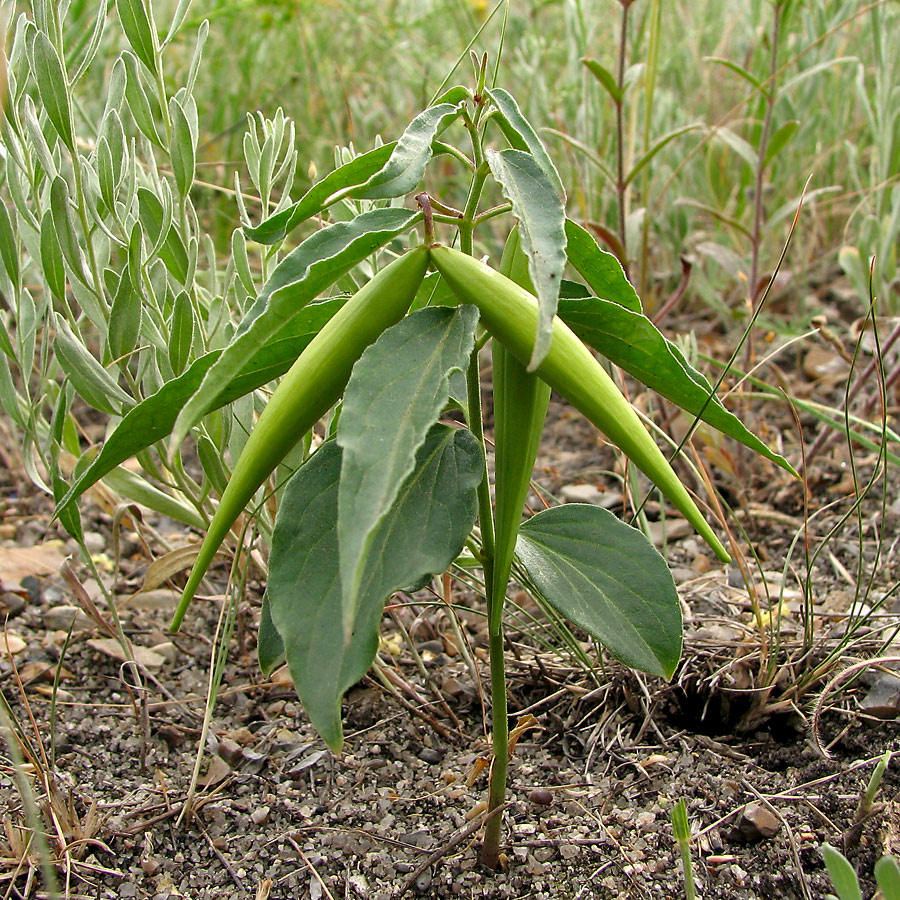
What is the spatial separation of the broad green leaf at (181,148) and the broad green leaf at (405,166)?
406 millimetres

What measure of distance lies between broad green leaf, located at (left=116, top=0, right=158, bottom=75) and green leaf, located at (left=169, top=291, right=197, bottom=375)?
0.25 m

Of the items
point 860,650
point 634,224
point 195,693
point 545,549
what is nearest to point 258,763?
point 195,693

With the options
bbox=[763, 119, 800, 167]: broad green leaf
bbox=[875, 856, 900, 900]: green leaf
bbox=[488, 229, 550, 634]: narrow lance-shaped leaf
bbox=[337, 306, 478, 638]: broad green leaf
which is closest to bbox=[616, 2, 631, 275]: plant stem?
bbox=[763, 119, 800, 167]: broad green leaf

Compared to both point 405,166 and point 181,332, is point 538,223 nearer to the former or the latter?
point 405,166

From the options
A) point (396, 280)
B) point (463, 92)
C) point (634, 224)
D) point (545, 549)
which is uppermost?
point (463, 92)

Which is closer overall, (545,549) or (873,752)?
(545,549)

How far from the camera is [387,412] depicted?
2.06 feet

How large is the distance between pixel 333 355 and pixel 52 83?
0.50 meters

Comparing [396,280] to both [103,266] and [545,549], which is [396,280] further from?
[103,266]

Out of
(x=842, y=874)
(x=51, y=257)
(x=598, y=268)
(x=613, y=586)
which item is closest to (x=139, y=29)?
(x=51, y=257)

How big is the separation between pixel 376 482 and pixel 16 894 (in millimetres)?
640

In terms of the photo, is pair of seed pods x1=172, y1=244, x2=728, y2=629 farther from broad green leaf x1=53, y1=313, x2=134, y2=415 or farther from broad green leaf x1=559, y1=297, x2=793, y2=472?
broad green leaf x1=53, y1=313, x2=134, y2=415

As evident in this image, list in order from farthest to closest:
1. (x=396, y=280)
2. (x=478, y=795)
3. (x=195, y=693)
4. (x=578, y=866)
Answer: (x=195, y=693), (x=478, y=795), (x=578, y=866), (x=396, y=280)

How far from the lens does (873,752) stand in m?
1.08
